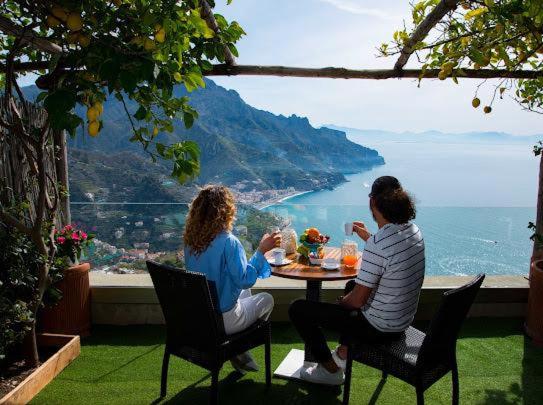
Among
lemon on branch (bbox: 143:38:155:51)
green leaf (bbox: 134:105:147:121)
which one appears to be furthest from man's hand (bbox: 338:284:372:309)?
lemon on branch (bbox: 143:38:155:51)

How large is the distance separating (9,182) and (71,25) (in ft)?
6.72

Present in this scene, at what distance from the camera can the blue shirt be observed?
2738mm

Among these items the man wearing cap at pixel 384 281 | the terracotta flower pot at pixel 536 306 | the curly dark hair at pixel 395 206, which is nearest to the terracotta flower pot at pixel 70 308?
the man wearing cap at pixel 384 281

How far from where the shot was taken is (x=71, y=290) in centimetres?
370

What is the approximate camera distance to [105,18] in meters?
1.74

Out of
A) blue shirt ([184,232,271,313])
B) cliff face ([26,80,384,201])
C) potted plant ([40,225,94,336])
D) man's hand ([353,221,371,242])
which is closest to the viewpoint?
blue shirt ([184,232,271,313])

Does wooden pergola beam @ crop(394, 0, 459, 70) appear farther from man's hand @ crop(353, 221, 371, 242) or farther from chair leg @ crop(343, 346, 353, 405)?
chair leg @ crop(343, 346, 353, 405)

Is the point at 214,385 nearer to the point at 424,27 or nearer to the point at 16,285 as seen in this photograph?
the point at 16,285

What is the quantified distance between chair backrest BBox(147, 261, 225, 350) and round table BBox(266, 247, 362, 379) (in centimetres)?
57

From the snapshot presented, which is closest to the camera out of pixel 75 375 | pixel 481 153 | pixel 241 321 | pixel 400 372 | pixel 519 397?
pixel 400 372

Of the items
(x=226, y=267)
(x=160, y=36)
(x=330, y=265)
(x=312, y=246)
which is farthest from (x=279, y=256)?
(x=160, y=36)

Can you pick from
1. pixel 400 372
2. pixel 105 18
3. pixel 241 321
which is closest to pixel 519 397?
pixel 400 372

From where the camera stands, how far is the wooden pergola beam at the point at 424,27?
2.54 metres

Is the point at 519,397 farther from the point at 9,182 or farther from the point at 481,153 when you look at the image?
the point at 481,153
